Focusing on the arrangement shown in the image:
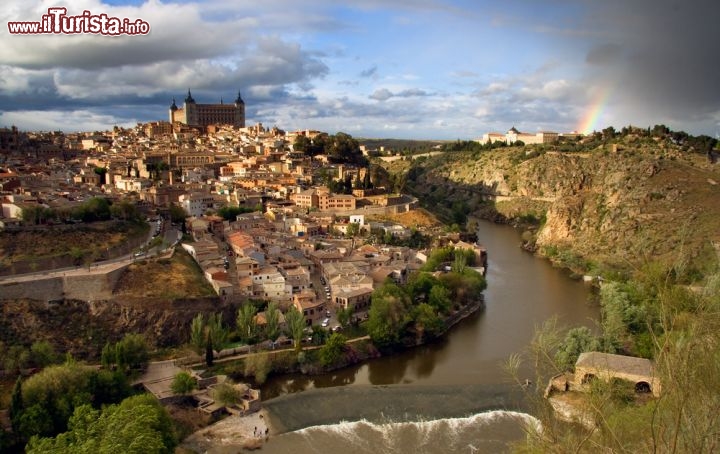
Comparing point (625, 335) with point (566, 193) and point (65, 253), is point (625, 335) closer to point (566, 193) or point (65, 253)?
point (65, 253)

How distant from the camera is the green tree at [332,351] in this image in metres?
15.5

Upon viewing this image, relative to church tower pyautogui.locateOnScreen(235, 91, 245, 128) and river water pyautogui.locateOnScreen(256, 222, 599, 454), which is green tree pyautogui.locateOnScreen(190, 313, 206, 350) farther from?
church tower pyautogui.locateOnScreen(235, 91, 245, 128)

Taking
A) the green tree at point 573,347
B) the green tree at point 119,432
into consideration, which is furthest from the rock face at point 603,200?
the green tree at point 119,432

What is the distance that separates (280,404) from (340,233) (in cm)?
1483

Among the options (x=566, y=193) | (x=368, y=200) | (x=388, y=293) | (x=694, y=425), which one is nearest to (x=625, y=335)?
(x=388, y=293)

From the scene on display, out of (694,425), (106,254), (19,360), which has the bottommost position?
(19,360)

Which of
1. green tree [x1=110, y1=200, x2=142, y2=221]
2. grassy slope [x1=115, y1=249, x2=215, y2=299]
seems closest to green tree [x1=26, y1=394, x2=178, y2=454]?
grassy slope [x1=115, y1=249, x2=215, y2=299]

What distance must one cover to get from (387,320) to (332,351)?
2.00 metres

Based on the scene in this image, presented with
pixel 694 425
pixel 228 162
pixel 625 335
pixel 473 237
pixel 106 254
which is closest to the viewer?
pixel 694 425

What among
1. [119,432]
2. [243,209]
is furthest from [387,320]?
[243,209]

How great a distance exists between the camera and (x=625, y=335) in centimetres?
1562

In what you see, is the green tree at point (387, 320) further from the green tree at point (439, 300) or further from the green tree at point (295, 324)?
the green tree at point (295, 324)

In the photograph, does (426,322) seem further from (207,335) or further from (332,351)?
(207,335)

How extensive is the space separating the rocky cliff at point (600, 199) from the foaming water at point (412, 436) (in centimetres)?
751
